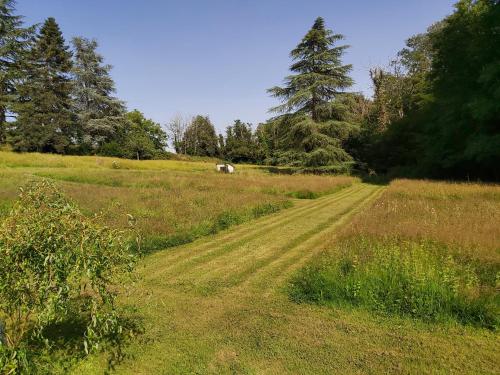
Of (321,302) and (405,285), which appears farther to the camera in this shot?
(321,302)

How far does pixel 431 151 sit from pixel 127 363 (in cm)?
2571

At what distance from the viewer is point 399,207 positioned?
441 inches

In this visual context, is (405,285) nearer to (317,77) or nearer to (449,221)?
(449,221)

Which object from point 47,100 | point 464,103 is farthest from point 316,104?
point 47,100

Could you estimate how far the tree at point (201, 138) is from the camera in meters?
80.9

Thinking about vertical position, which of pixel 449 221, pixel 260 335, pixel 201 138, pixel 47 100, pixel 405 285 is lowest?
pixel 260 335

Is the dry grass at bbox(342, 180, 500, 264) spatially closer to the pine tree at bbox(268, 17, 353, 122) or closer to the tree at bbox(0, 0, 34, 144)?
the pine tree at bbox(268, 17, 353, 122)

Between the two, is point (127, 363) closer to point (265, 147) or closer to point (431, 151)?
point (431, 151)

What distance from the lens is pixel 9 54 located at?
4266cm

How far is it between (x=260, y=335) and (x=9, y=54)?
179 ft

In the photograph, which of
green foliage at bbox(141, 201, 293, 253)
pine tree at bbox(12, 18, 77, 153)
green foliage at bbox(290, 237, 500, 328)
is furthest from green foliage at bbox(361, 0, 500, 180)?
pine tree at bbox(12, 18, 77, 153)

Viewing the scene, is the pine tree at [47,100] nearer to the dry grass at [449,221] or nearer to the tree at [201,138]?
the tree at [201,138]

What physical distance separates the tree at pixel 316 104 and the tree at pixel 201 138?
45.5m

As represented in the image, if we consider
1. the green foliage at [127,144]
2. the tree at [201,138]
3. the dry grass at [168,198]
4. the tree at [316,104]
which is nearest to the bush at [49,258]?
the dry grass at [168,198]
